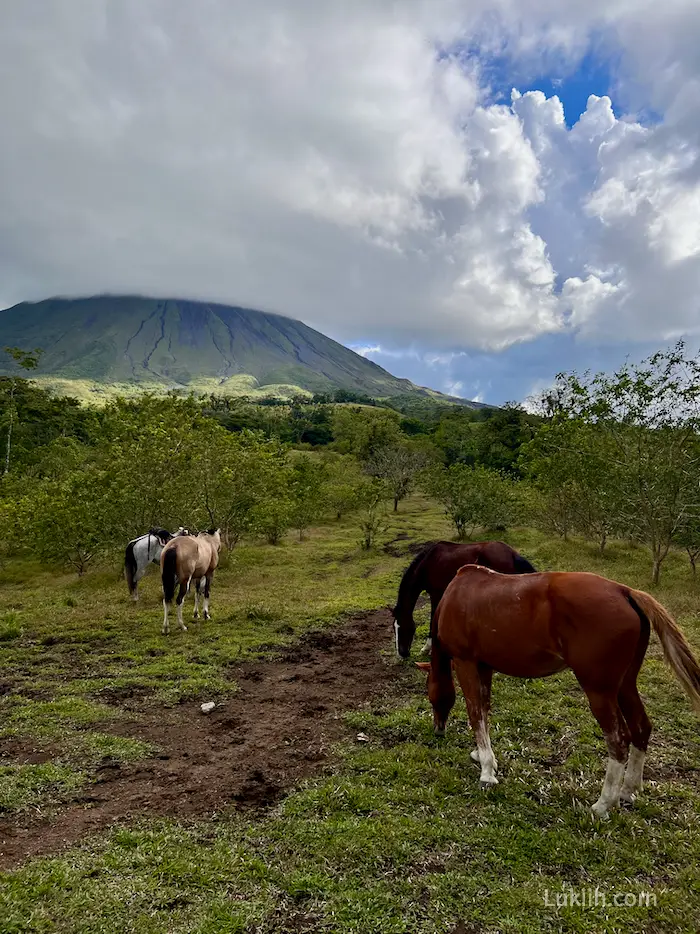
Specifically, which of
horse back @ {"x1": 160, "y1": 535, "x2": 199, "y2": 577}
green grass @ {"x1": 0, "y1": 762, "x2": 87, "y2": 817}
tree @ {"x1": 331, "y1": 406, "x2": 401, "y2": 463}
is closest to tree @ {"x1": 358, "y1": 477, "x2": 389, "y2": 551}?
horse back @ {"x1": 160, "y1": 535, "x2": 199, "y2": 577}

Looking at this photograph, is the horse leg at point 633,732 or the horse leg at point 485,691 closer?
the horse leg at point 633,732

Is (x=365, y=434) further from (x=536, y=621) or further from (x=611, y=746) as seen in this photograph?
(x=611, y=746)

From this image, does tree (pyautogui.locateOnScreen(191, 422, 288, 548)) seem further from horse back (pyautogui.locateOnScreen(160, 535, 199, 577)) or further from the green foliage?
the green foliage

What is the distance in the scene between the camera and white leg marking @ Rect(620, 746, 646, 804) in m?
4.43

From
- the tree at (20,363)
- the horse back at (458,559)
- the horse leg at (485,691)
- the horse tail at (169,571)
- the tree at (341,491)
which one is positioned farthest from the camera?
the tree at (20,363)

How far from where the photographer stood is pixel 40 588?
16.7 m

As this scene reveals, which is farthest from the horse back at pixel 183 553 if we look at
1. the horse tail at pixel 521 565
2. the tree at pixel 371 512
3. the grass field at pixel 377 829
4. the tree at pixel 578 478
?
the tree at pixel 578 478

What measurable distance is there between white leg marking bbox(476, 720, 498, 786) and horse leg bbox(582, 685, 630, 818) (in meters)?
0.89

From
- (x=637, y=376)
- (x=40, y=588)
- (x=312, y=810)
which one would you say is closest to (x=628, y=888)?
(x=312, y=810)

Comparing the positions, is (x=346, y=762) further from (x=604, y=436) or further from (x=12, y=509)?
(x=12, y=509)

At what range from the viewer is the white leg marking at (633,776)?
4.43m

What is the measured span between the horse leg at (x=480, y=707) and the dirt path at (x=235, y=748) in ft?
5.49

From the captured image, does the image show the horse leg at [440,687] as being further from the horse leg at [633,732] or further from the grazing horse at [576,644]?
the horse leg at [633,732]

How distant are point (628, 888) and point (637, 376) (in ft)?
49.9
